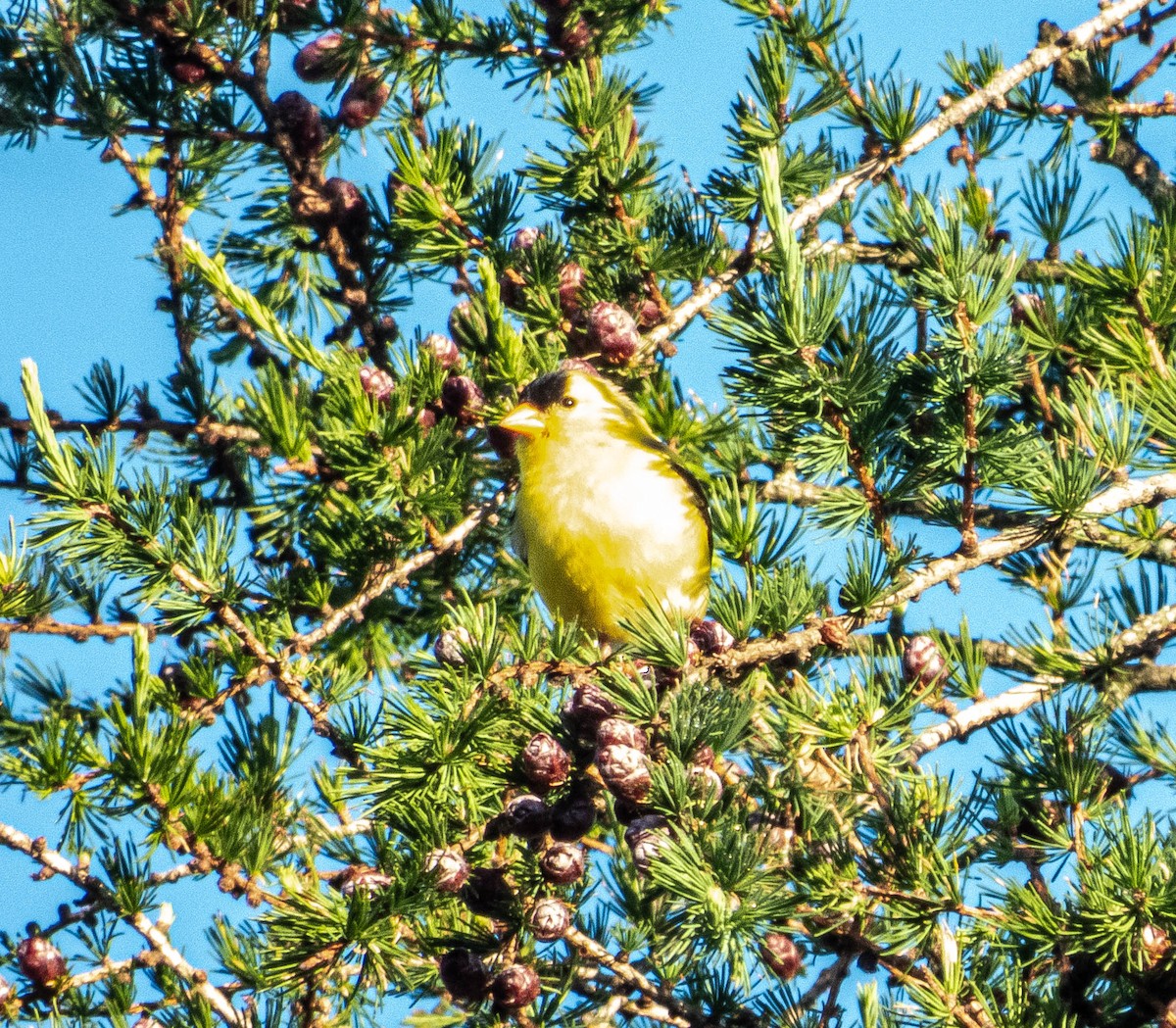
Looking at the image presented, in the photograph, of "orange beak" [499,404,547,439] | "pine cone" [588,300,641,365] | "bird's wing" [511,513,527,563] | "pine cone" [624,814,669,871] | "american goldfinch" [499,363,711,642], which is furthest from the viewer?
"bird's wing" [511,513,527,563]

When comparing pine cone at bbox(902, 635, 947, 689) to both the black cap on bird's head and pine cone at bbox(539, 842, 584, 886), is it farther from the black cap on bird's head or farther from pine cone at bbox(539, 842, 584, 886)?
the black cap on bird's head

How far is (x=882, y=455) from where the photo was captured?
5.04 ft

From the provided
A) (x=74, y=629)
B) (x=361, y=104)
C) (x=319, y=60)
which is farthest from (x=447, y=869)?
(x=361, y=104)

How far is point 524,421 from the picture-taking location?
2256 mm

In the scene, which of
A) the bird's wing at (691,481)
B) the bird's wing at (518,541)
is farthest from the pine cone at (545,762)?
the bird's wing at (518,541)

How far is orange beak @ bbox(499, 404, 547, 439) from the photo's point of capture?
2.18 m

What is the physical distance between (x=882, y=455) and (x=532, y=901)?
2.25 ft

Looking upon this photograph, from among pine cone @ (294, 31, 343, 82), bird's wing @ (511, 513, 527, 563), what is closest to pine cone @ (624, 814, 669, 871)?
bird's wing @ (511, 513, 527, 563)

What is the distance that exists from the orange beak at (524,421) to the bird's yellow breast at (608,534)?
10cm

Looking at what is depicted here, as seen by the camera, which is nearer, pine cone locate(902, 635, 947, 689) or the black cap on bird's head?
pine cone locate(902, 635, 947, 689)


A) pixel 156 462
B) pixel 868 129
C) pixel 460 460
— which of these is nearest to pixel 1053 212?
pixel 868 129

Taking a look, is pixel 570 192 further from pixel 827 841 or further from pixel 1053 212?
pixel 827 841

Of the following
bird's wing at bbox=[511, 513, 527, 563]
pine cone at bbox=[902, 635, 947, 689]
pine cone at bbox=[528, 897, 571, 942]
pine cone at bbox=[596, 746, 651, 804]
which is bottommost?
pine cone at bbox=[528, 897, 571, 942]

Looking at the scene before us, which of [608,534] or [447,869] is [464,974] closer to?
[447,869]
